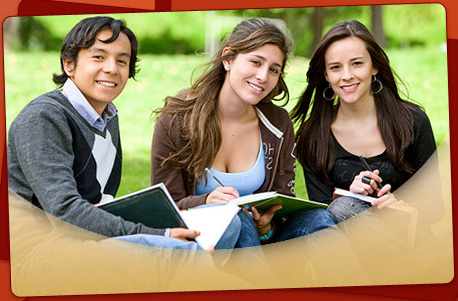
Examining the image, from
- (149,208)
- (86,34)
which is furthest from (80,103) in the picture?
(149,208)

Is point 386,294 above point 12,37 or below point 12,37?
below

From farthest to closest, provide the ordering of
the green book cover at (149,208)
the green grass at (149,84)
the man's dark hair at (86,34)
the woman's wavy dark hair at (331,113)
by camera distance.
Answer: the woman's wavy dark hair at (331,113), the green grass at (149,84), the man's dark hair at (86,34), the green book cover at (149,208)

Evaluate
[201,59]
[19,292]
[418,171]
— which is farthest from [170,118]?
[418,171]

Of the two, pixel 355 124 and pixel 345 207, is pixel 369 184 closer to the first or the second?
pixel 345 207

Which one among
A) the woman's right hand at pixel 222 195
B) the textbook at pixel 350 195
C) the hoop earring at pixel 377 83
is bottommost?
the textbook at pixel 350 195

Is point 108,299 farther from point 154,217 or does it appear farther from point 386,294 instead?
point 386,294

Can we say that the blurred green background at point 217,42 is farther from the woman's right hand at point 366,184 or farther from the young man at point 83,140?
the woman's right hand at point 366,184

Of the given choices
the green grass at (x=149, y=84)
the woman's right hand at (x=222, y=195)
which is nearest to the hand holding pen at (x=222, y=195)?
the woman's right hand at (x=222, y=195)

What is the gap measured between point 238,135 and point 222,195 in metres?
0.32

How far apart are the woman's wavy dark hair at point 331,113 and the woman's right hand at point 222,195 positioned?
457mm

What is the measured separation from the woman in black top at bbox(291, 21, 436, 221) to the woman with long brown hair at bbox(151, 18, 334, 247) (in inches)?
5.6

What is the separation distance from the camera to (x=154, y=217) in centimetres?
216

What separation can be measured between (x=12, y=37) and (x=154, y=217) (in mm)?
760

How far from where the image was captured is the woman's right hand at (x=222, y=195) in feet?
7.66
